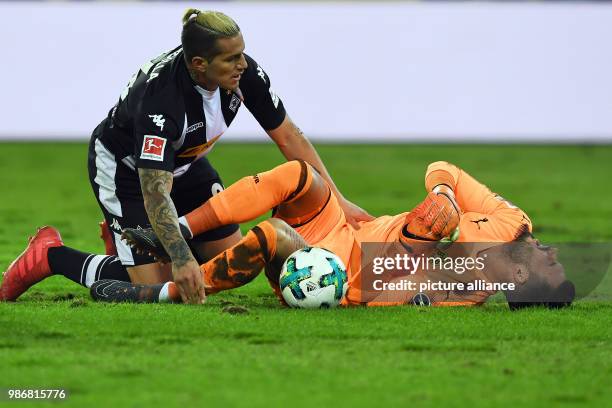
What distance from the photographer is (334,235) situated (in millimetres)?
7258

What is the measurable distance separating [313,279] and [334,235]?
0.53 metres

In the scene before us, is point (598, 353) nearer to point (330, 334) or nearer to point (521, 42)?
point (330, 334)

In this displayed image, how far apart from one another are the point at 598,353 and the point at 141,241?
8.95 feet

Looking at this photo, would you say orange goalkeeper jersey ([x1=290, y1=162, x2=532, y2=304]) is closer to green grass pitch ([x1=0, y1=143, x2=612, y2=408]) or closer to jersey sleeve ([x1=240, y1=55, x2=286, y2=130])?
green grass pitch ([x1=0, y1=143, x2=612, y2=408])

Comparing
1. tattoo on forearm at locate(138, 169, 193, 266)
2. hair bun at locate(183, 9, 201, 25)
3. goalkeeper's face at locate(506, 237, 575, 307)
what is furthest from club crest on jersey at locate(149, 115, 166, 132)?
goalkeeper's face at locate(506, 237, 575, 307)

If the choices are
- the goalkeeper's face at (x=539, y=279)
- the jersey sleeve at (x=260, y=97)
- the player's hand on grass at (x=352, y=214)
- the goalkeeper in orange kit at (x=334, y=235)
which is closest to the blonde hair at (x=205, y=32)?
the jersey sleeve at (x=260, y=97)

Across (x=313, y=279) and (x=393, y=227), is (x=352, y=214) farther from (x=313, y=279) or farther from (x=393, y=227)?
(x=313, y=279)

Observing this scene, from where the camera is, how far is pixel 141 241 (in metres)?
6.94

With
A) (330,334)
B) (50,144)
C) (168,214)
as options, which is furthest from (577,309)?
(50,144)

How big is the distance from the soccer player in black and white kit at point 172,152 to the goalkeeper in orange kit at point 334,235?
24 cm

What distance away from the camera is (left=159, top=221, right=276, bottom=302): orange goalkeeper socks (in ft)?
22.6

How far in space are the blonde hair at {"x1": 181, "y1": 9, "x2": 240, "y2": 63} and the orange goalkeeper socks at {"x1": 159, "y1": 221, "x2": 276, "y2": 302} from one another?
3.54ft

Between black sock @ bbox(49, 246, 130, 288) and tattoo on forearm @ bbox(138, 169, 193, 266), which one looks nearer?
tattoo on forearm @ bbox(138, 169, 193, 266)

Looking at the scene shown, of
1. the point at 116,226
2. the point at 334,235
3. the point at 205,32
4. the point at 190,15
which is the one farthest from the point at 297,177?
the point at 116,226
